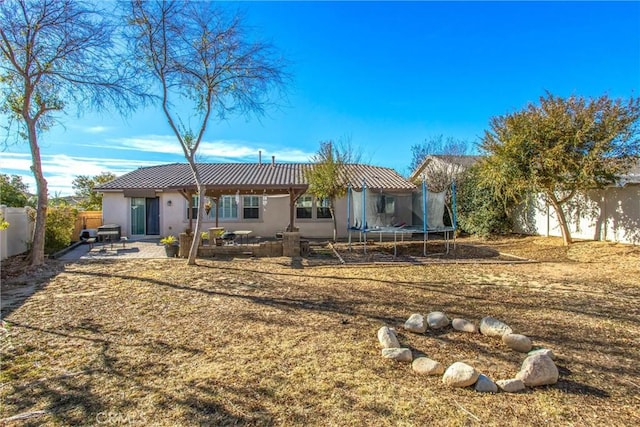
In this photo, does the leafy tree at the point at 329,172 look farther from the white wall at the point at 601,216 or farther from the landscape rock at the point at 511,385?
the landscape rock at the point at 511,385

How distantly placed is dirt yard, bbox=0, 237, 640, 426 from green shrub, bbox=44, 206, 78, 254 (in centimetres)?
528

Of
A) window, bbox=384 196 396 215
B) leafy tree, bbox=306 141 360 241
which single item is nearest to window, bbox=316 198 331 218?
leafy tree, bbox=306 141 360 241

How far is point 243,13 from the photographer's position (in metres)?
8.41

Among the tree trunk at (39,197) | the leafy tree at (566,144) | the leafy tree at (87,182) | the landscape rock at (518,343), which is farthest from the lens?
the leafy tree at (87,182)

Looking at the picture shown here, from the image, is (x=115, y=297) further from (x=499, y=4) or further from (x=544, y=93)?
(x=544, y=93)

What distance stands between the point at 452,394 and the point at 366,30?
34.6ft

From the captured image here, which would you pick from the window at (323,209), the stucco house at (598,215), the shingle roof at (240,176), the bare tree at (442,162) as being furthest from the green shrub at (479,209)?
the window at (323,209)

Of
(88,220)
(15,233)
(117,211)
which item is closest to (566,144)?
(15,233)

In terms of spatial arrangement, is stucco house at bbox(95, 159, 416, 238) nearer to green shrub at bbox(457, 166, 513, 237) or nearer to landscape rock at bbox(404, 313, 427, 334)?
green shrub at bbox(457, 166, 513, 237)

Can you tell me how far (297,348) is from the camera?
3.75m

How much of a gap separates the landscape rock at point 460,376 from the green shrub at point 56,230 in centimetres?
1375

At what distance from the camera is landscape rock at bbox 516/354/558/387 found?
9.63ft

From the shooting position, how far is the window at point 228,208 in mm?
16703

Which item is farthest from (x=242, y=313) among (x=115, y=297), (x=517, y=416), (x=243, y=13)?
(x=243, y=13)
